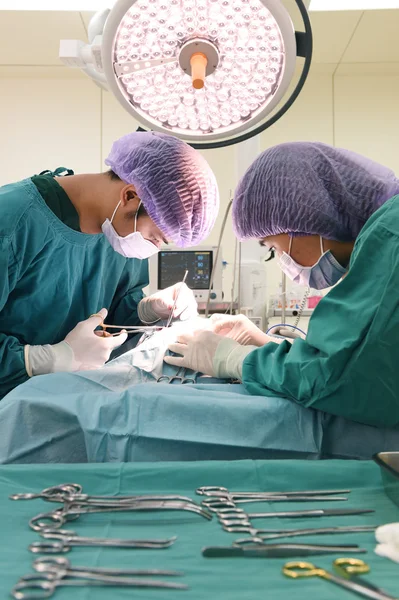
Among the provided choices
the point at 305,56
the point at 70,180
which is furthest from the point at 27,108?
the point at 305,56

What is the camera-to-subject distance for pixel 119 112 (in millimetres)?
4785

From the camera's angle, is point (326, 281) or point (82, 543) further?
point (326, 281)

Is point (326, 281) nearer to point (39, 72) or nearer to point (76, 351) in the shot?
point (76, 351)

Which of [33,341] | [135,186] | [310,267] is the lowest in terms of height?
[33,341]

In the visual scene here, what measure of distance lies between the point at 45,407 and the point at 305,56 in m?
0.83

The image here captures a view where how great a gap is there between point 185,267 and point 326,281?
4.34ft

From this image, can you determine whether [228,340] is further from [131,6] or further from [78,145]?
[78,145]

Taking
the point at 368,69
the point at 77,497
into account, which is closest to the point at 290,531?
the point at 77,497

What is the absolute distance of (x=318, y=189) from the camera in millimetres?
1333

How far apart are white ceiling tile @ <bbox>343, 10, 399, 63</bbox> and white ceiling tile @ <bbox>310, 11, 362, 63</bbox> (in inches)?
2.5

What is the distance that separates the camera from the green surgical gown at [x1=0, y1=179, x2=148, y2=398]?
5.36 feet

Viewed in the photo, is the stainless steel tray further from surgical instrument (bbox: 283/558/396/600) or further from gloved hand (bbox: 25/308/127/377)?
gloved hand (bbox: 25/308/127/377)

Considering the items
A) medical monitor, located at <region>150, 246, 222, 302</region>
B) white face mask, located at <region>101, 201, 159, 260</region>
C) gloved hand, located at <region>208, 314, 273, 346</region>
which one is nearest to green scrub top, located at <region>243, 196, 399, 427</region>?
gloved hand, located at <region>208, 314, 273, 346</region>

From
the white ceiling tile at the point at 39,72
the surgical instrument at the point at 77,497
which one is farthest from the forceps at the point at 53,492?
the white ceiling tile at the point at 39,72
